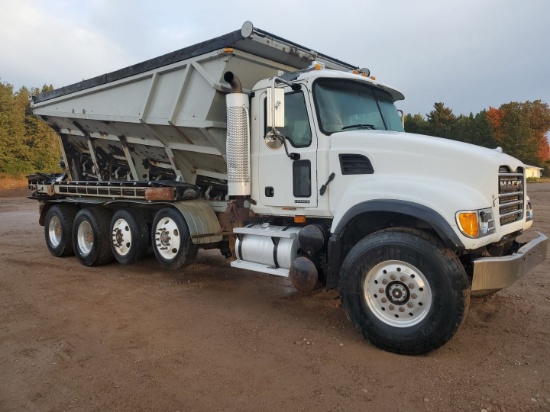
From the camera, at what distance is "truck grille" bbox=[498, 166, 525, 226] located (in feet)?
13.7

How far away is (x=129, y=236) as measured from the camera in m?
7.25

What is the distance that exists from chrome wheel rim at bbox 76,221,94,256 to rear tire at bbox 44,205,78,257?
0.58 meters

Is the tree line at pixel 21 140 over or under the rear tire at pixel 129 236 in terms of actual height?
over

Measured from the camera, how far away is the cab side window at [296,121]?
505cm

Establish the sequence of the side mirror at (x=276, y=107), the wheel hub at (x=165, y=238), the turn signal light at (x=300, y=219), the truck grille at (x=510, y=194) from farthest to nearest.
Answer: the wheel hub at (x=165, y=238) < the turn signal light at (x=300, y=219) < the side mirror at (x=276, y=107) < the truck grille at (x=510, y=194)

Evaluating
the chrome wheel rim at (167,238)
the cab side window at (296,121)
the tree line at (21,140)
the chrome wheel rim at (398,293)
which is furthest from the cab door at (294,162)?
the tree line at (21,140)

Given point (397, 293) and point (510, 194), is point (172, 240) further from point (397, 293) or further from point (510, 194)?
point (510, 194)

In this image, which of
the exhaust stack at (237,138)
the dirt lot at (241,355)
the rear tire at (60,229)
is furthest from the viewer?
the rear tire at (60,229)

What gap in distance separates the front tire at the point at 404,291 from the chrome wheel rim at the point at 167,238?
9.70 feet

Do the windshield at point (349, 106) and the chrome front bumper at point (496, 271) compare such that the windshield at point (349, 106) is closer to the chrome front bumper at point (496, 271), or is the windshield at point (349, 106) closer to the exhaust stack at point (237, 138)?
the exhaust stack at point (237, 138)

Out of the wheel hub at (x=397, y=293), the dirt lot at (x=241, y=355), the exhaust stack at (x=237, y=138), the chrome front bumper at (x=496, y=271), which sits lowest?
the dirt lot at (x=241, y=355)

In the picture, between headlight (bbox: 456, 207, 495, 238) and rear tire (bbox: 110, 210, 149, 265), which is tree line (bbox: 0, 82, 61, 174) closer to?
rear tire (bbox: 110, 210, 149, 265)

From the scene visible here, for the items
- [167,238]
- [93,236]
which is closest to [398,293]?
[167,238]

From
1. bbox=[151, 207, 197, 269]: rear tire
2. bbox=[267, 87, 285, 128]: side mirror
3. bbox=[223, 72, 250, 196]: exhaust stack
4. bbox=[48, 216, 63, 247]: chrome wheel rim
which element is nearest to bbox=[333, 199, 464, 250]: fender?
bbox=[267, 87, 285, 128]: side mirror
